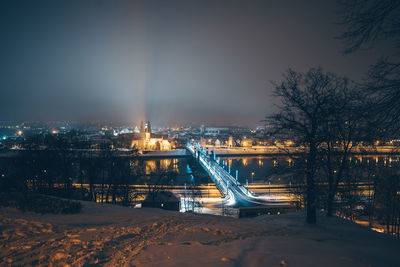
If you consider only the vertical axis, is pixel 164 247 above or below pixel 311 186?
below

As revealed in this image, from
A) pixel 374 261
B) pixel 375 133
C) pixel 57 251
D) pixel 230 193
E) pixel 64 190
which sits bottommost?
pixel 230 193

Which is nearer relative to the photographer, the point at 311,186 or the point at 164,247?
the point at 164,247

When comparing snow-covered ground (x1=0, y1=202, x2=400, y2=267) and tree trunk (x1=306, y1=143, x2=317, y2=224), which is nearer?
snow-covered ground (x1=0, y1=202, x2=400, y2=267)

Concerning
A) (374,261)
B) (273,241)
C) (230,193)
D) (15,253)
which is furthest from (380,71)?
(230,193)

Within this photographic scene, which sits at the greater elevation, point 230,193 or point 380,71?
point 380,71

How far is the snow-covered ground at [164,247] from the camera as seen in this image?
10.3 feet

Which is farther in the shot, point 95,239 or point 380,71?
point 95,239

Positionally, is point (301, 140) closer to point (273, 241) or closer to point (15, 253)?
point (273, 241)

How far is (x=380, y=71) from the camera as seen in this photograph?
328cm

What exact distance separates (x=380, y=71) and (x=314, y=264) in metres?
3.23

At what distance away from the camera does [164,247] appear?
371 centimetres

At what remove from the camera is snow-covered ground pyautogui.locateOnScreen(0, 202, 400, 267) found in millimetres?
3137

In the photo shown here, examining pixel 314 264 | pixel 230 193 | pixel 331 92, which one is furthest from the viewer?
pixel 230 193

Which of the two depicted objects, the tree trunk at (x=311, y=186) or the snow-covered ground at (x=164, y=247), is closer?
the snow-covered ground at (x=164, y=247)
